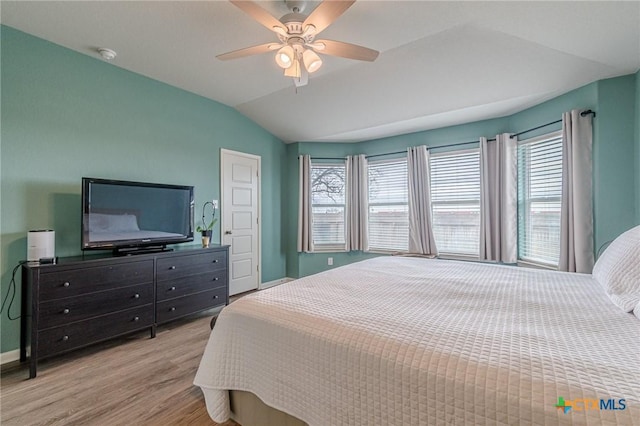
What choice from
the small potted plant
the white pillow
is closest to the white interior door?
the small potted plant

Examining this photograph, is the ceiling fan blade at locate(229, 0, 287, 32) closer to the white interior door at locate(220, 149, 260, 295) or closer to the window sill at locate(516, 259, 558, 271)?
the white interior door at locate(220, 149, 260, 295)

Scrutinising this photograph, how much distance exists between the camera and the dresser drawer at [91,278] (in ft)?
6.80

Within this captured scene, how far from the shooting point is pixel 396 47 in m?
2.48

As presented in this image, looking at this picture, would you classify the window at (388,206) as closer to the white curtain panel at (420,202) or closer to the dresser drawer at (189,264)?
the white curtain panel at (420,202)

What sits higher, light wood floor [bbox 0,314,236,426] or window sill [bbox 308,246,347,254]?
window sill [bbox 308,246,347,254]

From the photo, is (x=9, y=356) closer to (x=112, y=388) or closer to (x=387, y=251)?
(x=112, y=388)

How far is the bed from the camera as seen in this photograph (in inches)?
30.4

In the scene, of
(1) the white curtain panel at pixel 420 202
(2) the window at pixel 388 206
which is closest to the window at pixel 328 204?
(2) the window at pixel 388 206

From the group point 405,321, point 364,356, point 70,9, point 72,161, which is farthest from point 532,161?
point 72,161

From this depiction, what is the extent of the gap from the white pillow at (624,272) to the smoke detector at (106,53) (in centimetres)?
398

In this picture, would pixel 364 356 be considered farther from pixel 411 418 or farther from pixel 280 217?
pixel 280 217

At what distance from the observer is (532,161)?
10.7 feet

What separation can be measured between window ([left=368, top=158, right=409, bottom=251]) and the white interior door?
1.86 metres

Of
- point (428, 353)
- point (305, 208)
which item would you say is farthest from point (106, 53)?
point (428, 353)
